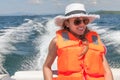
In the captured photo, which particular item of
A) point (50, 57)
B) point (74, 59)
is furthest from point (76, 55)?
point (50, 57)

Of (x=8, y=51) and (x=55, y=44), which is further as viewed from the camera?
(x=8, y=51)

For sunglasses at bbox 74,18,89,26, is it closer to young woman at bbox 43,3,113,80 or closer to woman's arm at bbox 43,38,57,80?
young woman at bbox 43,3,113,80

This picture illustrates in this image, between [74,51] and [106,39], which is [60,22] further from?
[106,39]

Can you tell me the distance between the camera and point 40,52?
337 inches

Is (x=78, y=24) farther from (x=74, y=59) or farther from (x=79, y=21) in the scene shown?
(x=74, y=59)

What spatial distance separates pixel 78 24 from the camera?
208 cm

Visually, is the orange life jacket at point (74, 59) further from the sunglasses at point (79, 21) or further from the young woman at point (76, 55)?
the sunglasses at point (79, 21)

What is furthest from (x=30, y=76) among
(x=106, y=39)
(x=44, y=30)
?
(x=44, y=30)

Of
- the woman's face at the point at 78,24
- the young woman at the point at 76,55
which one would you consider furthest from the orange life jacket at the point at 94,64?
the woman's face at the point at 78,24

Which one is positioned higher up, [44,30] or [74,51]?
[74,51]

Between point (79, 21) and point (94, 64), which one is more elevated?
point (79, 21)

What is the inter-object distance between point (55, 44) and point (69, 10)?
20cm

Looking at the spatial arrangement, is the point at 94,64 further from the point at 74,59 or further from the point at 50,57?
the point at 50,57

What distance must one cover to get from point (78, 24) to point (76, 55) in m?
0.19
